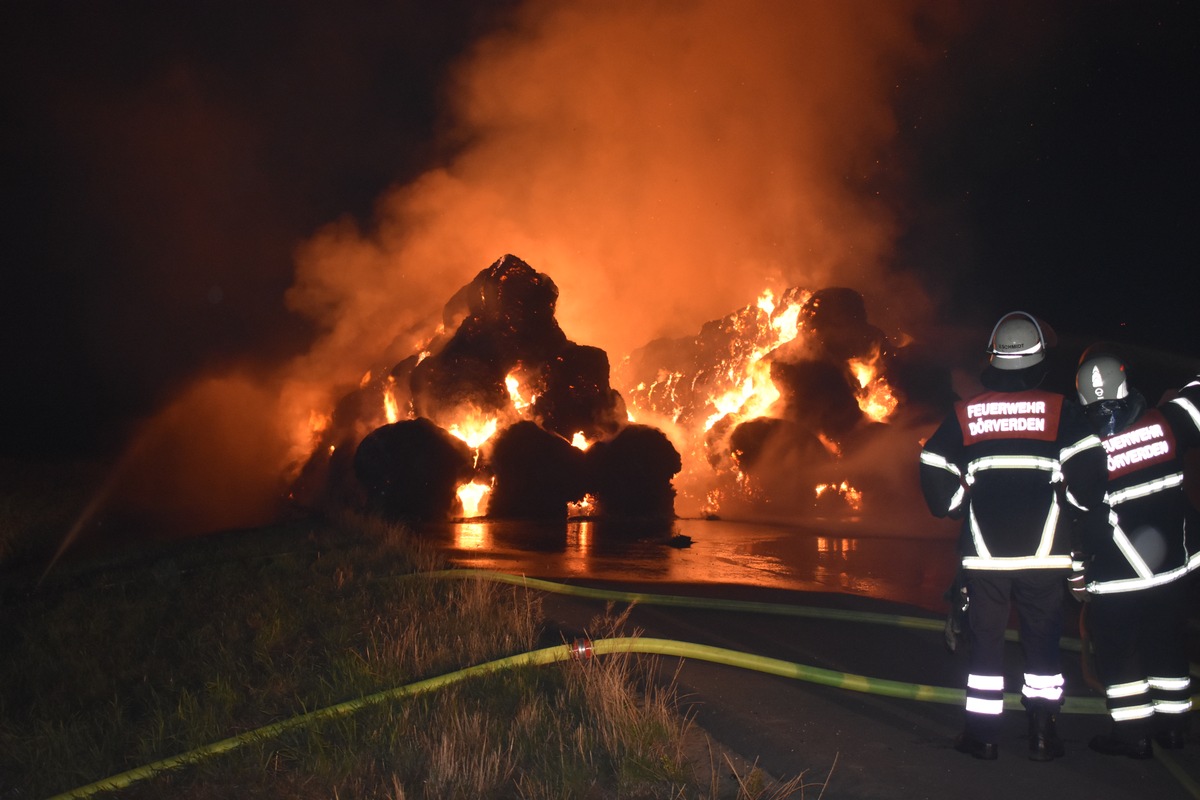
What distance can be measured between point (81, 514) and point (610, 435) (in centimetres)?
1390

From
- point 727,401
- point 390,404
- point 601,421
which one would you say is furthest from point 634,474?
point 727,401

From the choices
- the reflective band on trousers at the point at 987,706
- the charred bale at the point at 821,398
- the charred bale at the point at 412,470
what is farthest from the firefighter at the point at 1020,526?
the charred bale at the point at 821,398

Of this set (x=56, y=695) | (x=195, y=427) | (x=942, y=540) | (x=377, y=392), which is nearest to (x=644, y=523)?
(x=942, y=540)

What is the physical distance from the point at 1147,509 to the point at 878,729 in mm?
1836

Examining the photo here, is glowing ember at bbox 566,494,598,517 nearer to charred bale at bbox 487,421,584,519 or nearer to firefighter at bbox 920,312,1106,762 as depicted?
charred bale at bbox 487,421,584,519

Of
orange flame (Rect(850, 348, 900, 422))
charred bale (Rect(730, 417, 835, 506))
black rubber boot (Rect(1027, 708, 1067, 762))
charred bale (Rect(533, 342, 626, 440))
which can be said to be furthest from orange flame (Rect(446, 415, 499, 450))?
black rubber boot (Rect(1027, 708, 1067, 762))

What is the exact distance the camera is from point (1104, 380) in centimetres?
469

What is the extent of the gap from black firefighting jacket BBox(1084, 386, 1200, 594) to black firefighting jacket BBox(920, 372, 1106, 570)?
26cm

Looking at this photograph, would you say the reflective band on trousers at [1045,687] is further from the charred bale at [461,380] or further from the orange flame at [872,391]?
the orange flame at [872,391]

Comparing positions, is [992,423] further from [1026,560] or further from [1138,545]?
[1138,545]

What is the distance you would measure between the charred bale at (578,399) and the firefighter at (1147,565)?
21339mm

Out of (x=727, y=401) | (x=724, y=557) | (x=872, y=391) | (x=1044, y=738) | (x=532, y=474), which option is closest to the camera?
(x=1044, y=738)

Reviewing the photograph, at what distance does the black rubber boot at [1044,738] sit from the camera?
13.0ft

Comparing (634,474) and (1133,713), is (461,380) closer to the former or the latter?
(634,474)
